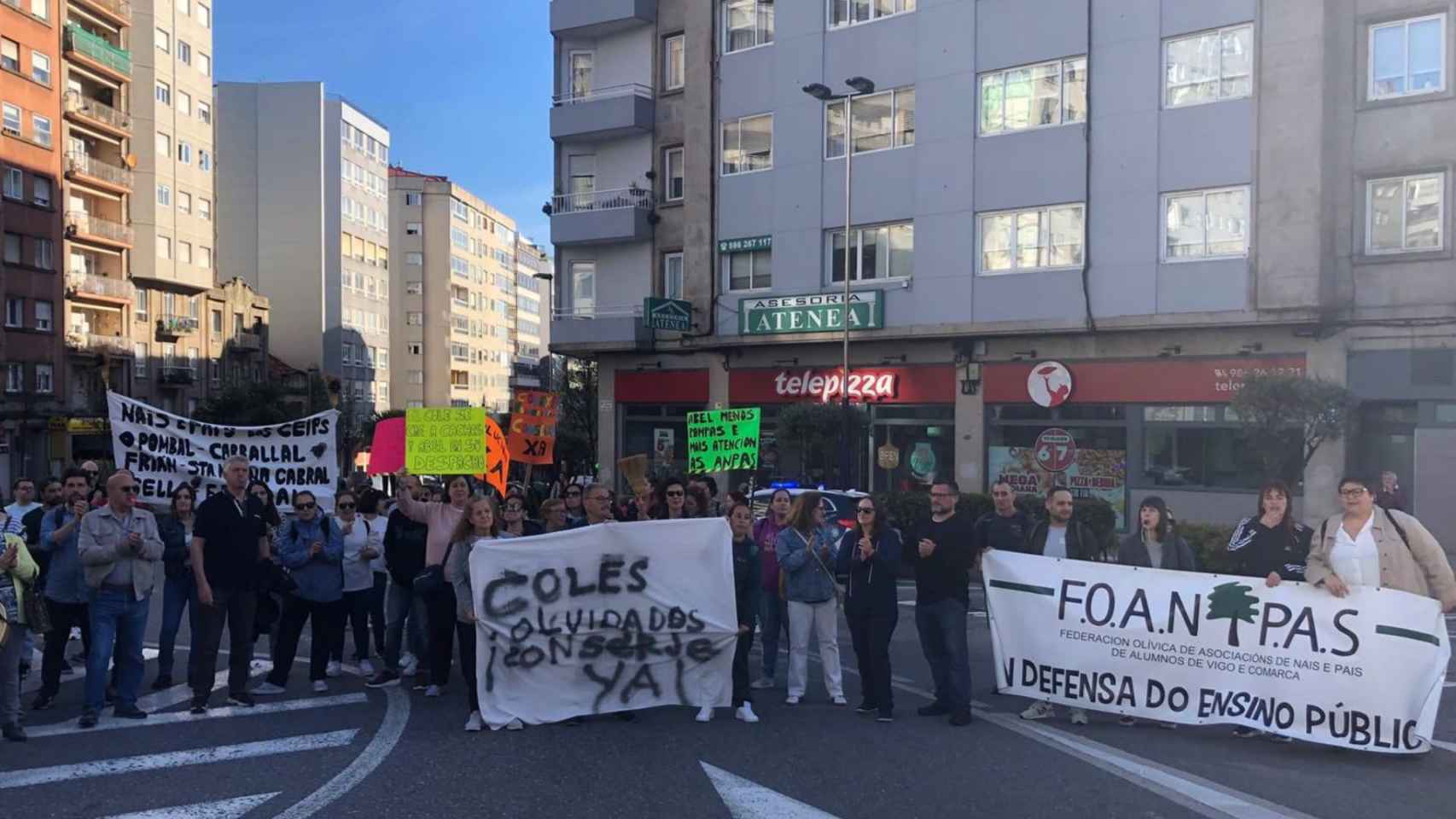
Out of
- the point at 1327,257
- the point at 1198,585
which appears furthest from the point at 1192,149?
the point at 1198,585

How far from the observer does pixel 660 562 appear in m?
9.43

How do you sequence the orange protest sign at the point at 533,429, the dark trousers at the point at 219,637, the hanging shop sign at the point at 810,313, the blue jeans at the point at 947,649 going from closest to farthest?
the blue jeans at the point at 947,649 → the dark trousers at the point at 219,637 → the orange protest sign at the point at 533,429 → the hanging shop sign at the point at 810,313

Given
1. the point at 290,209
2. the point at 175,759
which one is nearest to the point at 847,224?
the point at 175,759

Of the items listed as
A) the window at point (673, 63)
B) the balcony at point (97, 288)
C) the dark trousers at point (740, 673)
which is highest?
the window at point (673, 63)

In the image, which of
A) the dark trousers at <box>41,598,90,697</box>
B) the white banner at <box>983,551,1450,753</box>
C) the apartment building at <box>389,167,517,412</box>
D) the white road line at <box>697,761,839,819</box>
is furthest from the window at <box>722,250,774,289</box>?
the apartment building at <box>389,167,517,412</box>

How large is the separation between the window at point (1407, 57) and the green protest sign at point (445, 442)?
60.2ft

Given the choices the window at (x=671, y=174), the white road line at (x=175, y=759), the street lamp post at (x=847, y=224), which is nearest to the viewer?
the white road line at (x=175, y=759)

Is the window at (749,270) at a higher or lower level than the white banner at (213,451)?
higher

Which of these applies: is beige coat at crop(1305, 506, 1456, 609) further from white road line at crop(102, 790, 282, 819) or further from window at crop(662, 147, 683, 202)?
window at crop(662, 147, 683, 202)

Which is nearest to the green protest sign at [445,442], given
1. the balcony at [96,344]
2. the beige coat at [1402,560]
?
the beige coat at [1402,560]

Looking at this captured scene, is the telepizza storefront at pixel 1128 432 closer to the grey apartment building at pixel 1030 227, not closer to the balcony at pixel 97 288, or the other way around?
the grey apartment building at pixel 1030 227

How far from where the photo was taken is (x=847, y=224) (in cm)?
2758

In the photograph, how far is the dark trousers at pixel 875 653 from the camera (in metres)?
9.23

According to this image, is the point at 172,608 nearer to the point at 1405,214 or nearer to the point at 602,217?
the point at 1405,214
